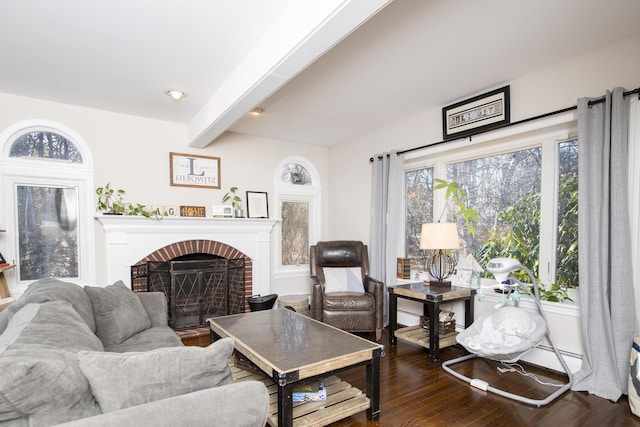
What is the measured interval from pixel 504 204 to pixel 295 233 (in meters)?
2.81

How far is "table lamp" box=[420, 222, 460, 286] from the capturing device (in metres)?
3.31

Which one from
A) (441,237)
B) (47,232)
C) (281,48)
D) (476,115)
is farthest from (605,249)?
(47,232)

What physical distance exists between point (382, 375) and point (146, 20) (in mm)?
3041

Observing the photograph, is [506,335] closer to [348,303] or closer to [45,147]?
[348,303]

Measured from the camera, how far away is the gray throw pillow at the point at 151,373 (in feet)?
3.60

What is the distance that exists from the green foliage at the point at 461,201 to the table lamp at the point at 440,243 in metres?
0.31

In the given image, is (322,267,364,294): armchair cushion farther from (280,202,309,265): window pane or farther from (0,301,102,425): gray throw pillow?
(0,301,102,425): gray throw pillow

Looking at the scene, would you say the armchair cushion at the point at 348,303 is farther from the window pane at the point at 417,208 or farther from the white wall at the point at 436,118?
the white wall at the point at 436,118

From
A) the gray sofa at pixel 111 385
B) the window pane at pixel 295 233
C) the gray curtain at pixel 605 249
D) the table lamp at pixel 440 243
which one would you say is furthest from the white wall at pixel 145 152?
the gray curtain at pixel 605 249

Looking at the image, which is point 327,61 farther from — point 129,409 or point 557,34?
point 129,409

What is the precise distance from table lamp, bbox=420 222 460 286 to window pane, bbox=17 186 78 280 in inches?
142

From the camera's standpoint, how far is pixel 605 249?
247 cm

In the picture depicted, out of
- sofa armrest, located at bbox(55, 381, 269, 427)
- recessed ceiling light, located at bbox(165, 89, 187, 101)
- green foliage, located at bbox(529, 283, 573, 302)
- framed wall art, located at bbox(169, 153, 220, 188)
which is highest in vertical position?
recessed ceiling light, located at bbox(165, 89, 187, 101)

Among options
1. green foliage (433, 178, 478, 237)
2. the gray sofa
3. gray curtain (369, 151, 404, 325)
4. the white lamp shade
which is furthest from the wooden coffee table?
green foliage (433, 178, 478, 237)
